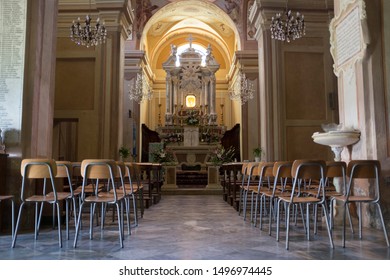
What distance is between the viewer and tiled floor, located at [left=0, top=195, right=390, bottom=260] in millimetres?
3131

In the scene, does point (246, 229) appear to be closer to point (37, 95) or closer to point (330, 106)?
point (37, 95)

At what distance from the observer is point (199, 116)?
17594 mm

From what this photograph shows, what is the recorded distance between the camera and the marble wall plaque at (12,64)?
15.4 ft

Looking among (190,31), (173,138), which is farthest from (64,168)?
(190,31)

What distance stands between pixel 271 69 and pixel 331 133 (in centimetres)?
468

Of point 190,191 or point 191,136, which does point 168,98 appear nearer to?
point 191,136

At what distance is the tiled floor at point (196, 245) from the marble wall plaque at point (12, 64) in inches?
56.7

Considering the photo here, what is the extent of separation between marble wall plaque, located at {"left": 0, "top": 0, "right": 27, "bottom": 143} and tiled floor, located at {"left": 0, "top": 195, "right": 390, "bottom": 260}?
1.44 metres

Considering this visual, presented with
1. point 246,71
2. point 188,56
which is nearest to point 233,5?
point 246,71

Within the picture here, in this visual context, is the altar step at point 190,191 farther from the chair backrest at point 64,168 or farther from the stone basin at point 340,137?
the chair backrest at point 64,168

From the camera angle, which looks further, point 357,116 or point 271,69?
point 271,69

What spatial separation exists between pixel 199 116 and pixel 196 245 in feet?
46.5

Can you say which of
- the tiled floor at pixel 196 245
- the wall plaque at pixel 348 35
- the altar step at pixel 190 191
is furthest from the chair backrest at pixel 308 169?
the altar step at pixel 190 191

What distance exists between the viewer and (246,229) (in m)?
4.54
